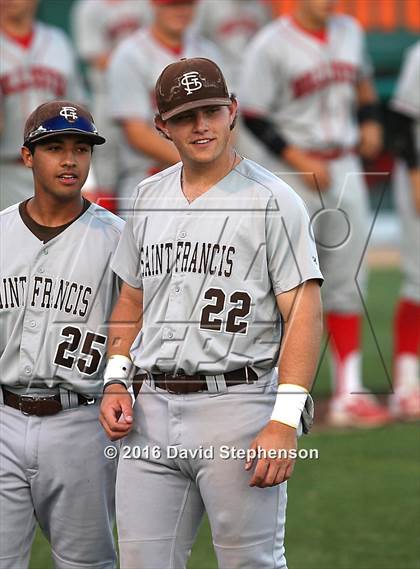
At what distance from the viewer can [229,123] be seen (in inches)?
133

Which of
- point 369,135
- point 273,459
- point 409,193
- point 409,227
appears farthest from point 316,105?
point 273,459

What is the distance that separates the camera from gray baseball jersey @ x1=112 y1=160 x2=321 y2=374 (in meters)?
3.33

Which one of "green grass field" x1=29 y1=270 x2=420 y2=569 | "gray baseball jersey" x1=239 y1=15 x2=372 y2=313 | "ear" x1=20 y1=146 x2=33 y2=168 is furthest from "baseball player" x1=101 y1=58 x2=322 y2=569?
"gray baseball jersey" x1=239 y1=15 x2=372 y2=313

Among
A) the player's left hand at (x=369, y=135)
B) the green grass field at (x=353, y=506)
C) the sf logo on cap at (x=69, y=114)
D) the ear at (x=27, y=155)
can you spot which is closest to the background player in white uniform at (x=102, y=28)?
the player's left hand at (x=369, y=135)

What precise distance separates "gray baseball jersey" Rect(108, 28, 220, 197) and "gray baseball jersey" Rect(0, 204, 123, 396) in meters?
3.53

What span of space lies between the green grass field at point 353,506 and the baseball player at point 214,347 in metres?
1.43

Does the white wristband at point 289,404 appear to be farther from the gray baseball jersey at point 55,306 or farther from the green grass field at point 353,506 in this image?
the green grass field at point 353,506

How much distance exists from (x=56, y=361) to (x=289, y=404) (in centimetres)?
65

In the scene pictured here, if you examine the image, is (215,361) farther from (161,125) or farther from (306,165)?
(306,165)

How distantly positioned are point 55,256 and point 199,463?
2.21 ft

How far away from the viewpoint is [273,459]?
3188 millimetres

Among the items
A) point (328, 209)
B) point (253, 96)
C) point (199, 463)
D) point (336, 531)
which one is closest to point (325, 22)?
point (253, 96)

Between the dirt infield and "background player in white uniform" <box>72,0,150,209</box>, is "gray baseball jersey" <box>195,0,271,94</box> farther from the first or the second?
the dirt infield

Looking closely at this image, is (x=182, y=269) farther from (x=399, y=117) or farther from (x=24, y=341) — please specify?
(x=399, y=117)
